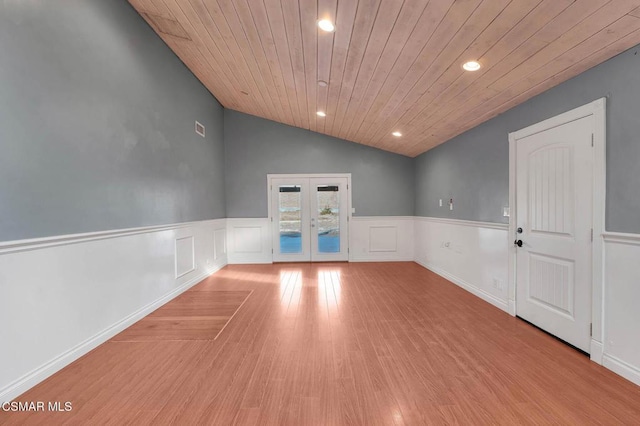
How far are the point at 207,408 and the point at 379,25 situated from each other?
2888mm

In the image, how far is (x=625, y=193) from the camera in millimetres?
1949

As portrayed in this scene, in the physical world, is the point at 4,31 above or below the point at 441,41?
below

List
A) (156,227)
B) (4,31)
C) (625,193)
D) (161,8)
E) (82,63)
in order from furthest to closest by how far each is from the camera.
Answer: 1. (156,227)
2. (161,8)
3. (82,63)
4. (625,193)
5. (4,31)

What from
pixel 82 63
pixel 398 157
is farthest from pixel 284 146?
pixel 82 63

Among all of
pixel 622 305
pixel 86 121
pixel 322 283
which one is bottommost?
pixel 322 283

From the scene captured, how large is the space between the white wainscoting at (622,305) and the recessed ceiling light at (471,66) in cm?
163

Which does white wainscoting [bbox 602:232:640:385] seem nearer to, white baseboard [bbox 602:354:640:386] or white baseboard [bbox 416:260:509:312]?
white baseboard [bbox 602:354:640:386]

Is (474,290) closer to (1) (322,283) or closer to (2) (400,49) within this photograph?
(1) (322,283)

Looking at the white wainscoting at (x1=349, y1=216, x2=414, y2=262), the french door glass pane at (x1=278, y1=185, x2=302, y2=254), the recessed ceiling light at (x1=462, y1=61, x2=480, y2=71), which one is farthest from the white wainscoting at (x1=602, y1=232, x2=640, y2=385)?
the french door glass pane at (x1=278, y1=185, x2=302, y2=254)

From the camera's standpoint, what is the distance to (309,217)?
20.4 feet

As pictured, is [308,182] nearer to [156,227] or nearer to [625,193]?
[156,227]

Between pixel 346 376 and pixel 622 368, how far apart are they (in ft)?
6.25

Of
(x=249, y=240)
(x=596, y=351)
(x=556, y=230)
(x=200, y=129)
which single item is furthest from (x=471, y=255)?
(x=200, y=129)

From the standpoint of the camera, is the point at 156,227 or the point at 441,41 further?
the point at 156,227
